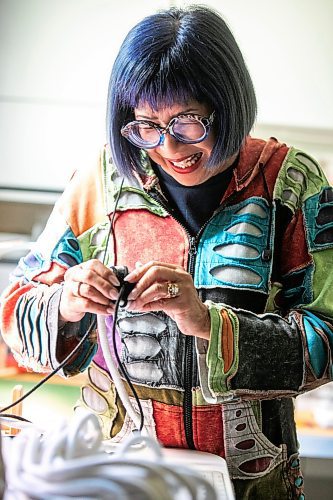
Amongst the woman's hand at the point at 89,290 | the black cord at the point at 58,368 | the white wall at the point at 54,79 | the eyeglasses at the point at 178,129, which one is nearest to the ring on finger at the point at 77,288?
the woman's hand at the point at 89,290

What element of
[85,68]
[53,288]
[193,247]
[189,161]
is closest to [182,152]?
[189,161]

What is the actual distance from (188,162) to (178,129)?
60mm

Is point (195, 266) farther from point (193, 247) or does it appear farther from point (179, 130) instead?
point (179, 130)

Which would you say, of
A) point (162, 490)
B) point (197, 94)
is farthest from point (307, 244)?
point (162, 490)

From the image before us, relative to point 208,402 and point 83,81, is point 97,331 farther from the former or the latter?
point 83,81

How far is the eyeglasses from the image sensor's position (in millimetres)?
967

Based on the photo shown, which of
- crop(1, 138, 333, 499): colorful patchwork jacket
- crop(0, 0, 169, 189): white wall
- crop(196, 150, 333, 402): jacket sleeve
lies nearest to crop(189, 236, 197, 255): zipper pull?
crop(1, 138, 333, 499): colorful patchwork jacket

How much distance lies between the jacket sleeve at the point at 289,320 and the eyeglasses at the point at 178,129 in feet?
0.46

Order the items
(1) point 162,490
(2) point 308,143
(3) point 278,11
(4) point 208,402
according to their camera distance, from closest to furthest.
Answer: (1) point 162,490
(4) point 208,402
(3) point 278,11
(2) point 308,143

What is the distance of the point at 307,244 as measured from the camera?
1.02 metres

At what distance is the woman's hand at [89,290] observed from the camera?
90cm

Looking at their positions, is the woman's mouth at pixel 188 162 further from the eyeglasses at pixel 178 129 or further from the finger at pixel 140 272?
the finger at pixel 140 272

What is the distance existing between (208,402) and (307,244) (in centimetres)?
25

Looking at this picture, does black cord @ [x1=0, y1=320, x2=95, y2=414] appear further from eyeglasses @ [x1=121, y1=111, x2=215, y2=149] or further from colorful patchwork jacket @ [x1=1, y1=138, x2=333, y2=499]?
eyeglasses @ [x1=121, y1=111, x2=215, y2=149]
